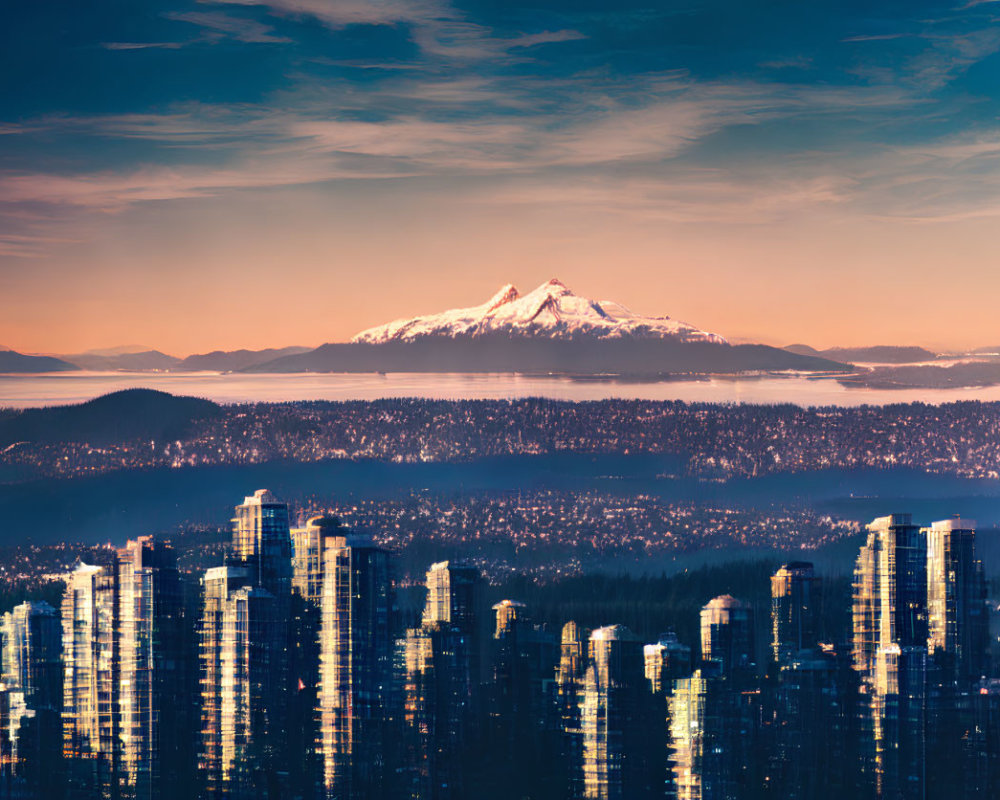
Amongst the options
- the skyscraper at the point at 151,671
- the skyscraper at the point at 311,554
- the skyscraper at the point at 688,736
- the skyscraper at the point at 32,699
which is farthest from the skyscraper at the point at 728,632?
the skyscraper at the point at 32,699

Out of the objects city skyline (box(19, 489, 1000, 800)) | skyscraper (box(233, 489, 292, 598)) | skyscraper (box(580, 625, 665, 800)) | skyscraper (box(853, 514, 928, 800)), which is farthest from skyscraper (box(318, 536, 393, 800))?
skyscraper (box(853, 514, 928, 800))

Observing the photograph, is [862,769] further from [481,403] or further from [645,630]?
[481,403]

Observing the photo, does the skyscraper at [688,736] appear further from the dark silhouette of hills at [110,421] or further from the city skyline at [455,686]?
the dark silhouette of hills at [110,421]

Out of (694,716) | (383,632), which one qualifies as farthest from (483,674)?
(694,716)

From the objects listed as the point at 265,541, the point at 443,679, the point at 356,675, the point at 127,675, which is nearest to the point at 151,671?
the point at 127,675

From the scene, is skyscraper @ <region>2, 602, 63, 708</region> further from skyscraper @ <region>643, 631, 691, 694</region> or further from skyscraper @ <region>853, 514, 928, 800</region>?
skyscraper @ <region>853, 514, 928, 800</region>

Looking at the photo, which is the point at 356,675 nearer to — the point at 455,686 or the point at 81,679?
the point at 455,686
